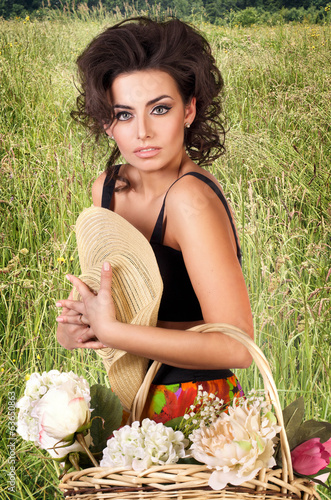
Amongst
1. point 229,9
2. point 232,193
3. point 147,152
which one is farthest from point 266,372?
point 229,9

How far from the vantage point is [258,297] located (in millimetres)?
1782

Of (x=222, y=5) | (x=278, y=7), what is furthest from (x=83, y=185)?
(x=278, y=7)

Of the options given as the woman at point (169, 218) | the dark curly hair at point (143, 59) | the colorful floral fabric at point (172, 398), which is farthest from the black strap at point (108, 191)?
the colorful floral fabric at point (172, 398)

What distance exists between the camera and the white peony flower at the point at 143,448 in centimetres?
74

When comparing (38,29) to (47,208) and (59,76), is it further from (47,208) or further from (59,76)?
(47,208)

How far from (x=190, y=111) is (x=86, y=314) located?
0.51 metres

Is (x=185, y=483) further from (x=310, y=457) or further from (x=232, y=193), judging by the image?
(x=232, y=193)

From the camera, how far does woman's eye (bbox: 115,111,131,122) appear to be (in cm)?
111

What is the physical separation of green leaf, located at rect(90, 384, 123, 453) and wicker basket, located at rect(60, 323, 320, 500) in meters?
0.10

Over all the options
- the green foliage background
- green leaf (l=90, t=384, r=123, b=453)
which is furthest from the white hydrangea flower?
the green foliage background

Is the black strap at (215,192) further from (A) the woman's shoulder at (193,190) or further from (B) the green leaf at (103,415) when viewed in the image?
(B) the green leaf at (103,415)

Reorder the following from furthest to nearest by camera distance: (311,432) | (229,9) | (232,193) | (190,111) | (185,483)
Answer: (229,9), (232,193), (190,111), (311,432), (185,483)

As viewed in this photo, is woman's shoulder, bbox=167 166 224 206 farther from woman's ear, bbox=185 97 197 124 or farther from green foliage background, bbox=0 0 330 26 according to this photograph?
green foliage background, bbox=0 0 330 26

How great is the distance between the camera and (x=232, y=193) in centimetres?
209
